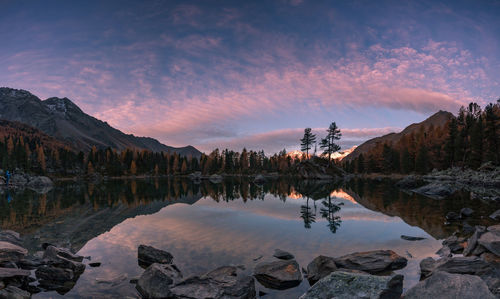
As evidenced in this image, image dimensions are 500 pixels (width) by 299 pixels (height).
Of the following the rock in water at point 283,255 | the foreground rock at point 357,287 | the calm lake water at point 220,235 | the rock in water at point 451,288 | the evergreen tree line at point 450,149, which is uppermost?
the evergreen tree line at point 450,149

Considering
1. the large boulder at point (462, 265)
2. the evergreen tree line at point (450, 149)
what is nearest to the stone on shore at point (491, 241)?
the large boulder at point (462, 265)

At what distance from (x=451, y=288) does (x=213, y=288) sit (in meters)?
6.93

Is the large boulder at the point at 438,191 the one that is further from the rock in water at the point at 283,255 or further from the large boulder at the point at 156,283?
the large boulder at the point at 156,283

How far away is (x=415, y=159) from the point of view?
99.8 meters

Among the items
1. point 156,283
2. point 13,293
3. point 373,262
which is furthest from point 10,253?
point 373,262

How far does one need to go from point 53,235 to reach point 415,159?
111 metres

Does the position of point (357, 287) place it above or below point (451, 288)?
below

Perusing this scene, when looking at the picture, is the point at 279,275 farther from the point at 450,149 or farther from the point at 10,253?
the point at 450,149

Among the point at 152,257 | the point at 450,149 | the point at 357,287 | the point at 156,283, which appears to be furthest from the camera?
the point at 450,149

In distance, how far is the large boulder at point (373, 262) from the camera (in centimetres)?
1127

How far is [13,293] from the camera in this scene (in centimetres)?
901

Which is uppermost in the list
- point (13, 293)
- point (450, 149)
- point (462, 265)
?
point (450, 149)

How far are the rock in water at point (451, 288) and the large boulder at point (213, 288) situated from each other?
4850 millimetres

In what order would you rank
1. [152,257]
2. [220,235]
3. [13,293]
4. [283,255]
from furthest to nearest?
1. [220,235]
2. [283,255]
3. [152,257]
4. [13,293]
